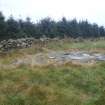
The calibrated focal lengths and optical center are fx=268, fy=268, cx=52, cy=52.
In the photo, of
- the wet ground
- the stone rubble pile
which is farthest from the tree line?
the wet ground

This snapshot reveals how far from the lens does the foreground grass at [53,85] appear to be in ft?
32.1

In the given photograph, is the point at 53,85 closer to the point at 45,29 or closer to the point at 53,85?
the point at 53,85

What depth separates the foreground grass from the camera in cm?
977

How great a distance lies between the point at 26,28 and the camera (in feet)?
177

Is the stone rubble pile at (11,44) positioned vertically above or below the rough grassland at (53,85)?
above

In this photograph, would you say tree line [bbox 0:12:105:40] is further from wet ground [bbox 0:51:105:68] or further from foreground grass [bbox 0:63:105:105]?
foreground grass [bbox 0:63:105:105]

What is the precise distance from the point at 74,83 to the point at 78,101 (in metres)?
1.85

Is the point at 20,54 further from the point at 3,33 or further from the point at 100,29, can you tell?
the point at 100,29

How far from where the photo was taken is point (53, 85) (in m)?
11.2

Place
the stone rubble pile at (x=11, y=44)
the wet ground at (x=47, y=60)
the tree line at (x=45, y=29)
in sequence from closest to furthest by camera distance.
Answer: the wet ground at (x=47, y=60), the stone rubble pile at (x=11, y=44), the tree line at (x=45, y=29)

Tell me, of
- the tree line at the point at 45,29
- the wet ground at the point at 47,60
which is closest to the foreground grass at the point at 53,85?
the wet ground at the point at 47,60

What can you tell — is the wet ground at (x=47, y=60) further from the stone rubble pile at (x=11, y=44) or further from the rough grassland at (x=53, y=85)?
the stone rubble pile at (x=11, y=44)

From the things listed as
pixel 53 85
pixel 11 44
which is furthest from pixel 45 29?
pixel 53 85


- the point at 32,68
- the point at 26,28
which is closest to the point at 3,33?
the point at 26,28
